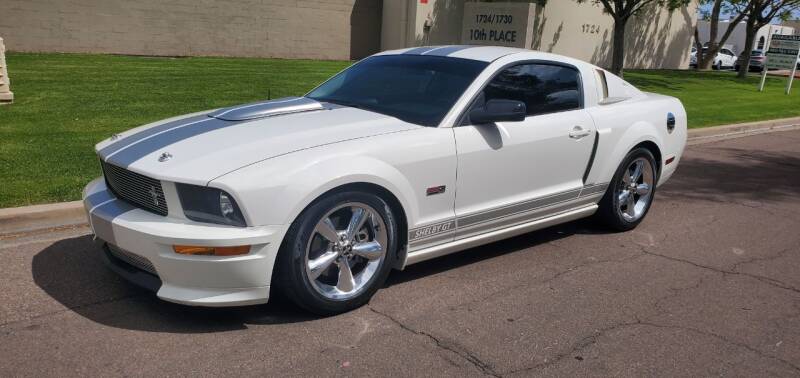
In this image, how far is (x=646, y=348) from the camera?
3.86 m

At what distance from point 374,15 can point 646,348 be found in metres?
23.1

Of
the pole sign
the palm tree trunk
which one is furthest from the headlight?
the pole sign

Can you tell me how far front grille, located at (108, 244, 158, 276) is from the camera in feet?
12.2

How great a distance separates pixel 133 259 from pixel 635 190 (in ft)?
13.9

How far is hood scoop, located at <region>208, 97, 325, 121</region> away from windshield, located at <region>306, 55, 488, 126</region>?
322mm

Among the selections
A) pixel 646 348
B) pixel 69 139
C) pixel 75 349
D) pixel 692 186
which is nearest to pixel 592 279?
pixel 646 348

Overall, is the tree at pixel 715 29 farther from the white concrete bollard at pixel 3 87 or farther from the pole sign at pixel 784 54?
the white concrete bollard at pixel 3 87

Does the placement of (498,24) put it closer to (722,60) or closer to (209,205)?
(209,205)

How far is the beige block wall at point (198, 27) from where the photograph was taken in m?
19.3

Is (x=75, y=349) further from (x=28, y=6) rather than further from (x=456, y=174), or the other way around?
(x=28, y=6)

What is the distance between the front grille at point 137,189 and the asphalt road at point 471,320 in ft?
2.10

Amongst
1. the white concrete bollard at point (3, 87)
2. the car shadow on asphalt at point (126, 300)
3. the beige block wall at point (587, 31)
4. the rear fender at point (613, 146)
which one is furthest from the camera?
the beige block wall at point (587, 31)

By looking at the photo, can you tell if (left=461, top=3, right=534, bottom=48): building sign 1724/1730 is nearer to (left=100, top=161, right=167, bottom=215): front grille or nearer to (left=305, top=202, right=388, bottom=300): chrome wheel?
(left=305, top=202, right=388, bottom=300): chrome wheel

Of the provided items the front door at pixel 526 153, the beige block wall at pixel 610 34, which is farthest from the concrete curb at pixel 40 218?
the beige block wall at pixel 610 34
